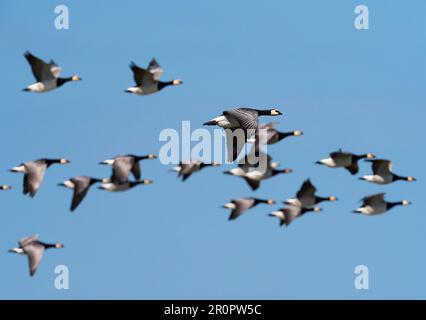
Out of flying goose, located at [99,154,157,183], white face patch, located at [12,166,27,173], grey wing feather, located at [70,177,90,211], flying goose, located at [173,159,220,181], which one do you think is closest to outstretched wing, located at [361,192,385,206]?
flying goose, located at [173,159,220,181]

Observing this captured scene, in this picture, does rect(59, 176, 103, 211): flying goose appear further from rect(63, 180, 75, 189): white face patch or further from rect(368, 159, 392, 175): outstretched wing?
rect(368, 159, 392, 175): outstretched wing

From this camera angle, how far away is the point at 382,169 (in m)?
54.3

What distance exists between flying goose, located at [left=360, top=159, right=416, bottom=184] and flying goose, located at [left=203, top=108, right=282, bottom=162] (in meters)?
3.63

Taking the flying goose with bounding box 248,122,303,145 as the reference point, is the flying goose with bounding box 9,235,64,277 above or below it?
below

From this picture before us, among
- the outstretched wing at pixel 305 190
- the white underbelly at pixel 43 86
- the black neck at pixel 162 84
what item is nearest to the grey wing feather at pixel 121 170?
the black neck at pixel 162 84

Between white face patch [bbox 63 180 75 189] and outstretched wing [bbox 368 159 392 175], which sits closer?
white face patch [bbox 63 180 75 189]

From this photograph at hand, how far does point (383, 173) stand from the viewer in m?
54.3

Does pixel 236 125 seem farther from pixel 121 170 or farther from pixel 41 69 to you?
pixel 41 69

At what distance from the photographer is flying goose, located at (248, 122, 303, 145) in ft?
179

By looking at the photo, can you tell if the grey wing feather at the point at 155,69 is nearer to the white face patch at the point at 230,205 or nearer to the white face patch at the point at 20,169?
the white face patch at the point at 230,205

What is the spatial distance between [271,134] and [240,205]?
3178 mm
